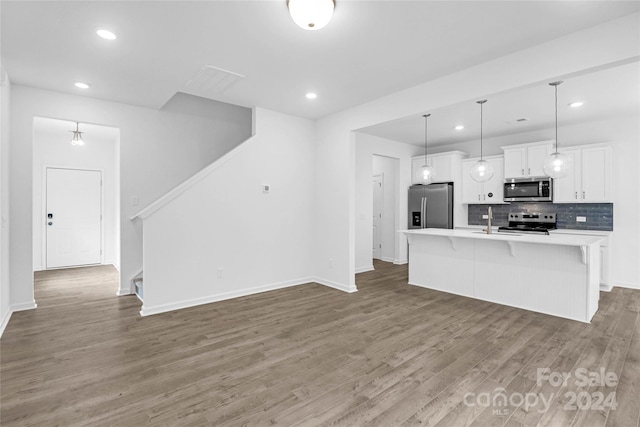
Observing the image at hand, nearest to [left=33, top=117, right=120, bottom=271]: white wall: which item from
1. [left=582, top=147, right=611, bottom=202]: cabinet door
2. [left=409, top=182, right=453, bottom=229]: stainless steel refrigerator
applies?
[left=409, top=182, right=453, bottom=229]: stainless steel refrigerator

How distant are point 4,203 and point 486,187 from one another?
7.61m

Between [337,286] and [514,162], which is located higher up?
[514,162]

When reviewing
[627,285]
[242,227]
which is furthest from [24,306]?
[627,285]

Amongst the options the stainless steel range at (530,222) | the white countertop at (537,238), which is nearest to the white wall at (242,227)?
the white countertop at (537,238)

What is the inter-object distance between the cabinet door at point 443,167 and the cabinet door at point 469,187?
0.30 metres

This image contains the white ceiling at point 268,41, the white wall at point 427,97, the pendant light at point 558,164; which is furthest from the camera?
the pendant light at point 558,164

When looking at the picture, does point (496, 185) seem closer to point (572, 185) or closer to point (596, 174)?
point (572, 185)

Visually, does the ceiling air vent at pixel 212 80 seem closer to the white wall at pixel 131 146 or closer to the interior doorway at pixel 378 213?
the white wall at pixel 131 146

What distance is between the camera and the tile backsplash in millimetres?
5348

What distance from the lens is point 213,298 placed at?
4.31m

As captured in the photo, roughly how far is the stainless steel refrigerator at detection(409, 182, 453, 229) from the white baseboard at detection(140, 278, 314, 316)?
3.17 meters

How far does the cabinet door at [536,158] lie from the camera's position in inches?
223

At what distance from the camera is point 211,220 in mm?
4328

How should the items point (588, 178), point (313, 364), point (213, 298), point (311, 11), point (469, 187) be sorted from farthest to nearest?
point (469, 187), point (588, 178), point (213, 298), point (313, 364), point (311, 11)
